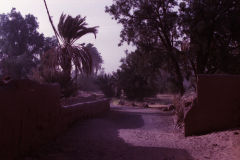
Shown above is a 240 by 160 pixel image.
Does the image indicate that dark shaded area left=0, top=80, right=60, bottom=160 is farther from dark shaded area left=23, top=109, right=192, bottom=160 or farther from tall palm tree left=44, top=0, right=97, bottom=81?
tall palm tree left=44, top=0, right=97, bottom=81

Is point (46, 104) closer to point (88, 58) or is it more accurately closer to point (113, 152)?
point (113, 152)

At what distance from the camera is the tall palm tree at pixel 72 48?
22.4 m

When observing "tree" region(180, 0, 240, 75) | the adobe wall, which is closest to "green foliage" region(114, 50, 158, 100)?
"tree" region(180, 0, 240, 75)

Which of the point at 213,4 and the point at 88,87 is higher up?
the point at 213,4

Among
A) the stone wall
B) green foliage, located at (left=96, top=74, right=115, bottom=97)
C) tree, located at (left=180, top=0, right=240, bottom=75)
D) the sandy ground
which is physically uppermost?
tree, located at (left=180, top=0, right=240, bottom=75)

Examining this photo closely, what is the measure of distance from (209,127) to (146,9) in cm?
1360

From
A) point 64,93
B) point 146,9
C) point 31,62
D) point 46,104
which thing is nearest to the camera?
point 46,104

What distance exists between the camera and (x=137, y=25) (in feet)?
82.1

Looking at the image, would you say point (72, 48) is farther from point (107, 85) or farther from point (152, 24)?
point (107, 85)

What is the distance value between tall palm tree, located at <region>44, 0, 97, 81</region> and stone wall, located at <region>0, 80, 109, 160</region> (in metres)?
9.75

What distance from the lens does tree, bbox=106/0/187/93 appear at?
24.3m

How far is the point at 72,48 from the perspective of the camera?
22516mm

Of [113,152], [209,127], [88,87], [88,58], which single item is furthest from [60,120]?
[88,87]

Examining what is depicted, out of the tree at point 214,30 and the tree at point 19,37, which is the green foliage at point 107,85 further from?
the tree at point 214,30
